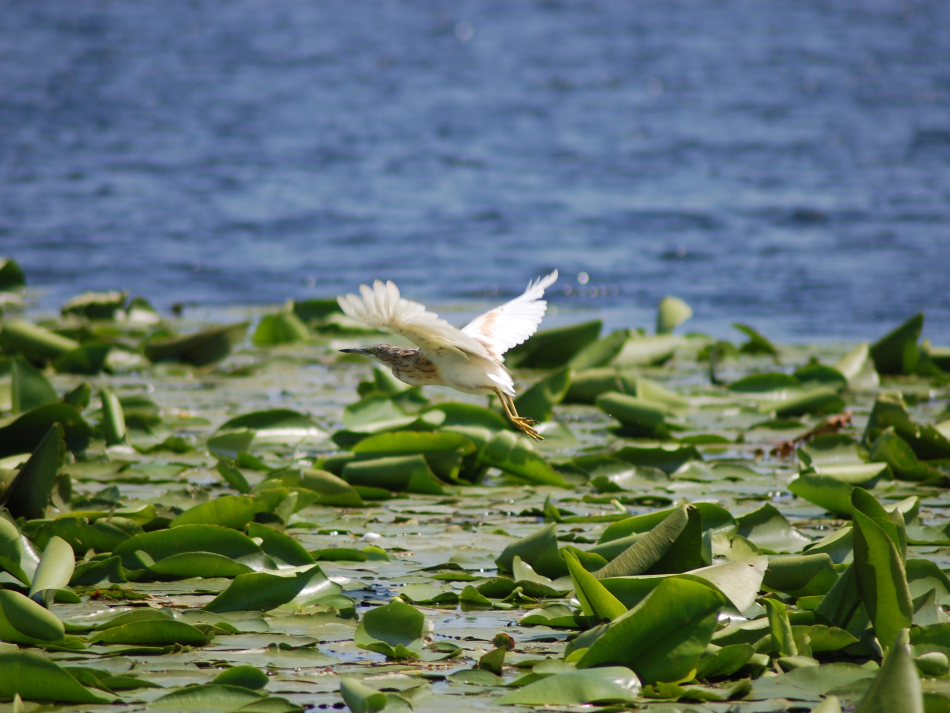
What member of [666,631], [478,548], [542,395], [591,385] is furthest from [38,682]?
[591,385]

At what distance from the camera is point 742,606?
274cm

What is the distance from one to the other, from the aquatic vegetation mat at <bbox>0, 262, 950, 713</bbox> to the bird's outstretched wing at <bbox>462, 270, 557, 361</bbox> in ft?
1.74

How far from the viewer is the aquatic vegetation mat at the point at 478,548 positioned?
2.55m

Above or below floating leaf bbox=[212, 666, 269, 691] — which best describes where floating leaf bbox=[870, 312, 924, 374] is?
below

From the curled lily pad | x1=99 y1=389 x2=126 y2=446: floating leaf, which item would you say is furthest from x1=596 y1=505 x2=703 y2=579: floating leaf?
the curled lily pad

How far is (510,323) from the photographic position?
4.38 meters

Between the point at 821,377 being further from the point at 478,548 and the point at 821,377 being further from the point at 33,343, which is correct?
the point at 33,343

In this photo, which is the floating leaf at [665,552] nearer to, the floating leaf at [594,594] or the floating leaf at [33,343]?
the floating leaf at [594,594]

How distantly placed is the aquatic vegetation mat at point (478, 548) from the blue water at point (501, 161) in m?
4.11

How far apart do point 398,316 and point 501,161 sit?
1505cm

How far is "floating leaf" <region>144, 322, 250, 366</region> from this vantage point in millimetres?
6770

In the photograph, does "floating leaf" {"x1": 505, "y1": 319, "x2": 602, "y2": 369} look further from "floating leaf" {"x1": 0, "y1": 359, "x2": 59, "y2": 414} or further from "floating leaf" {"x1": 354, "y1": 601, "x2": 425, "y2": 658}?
"floating leaf" {"x1": 354, "y1": 601, "x2": 425, "y2": 658}

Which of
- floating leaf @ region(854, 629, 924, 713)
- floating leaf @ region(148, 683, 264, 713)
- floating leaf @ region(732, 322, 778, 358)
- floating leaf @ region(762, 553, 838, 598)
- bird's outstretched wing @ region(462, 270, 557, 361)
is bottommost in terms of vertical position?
floating leaf @ region(732, 322, 778, 358)

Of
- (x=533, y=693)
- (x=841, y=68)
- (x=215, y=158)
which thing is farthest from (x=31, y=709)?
(x=841, y=68)
